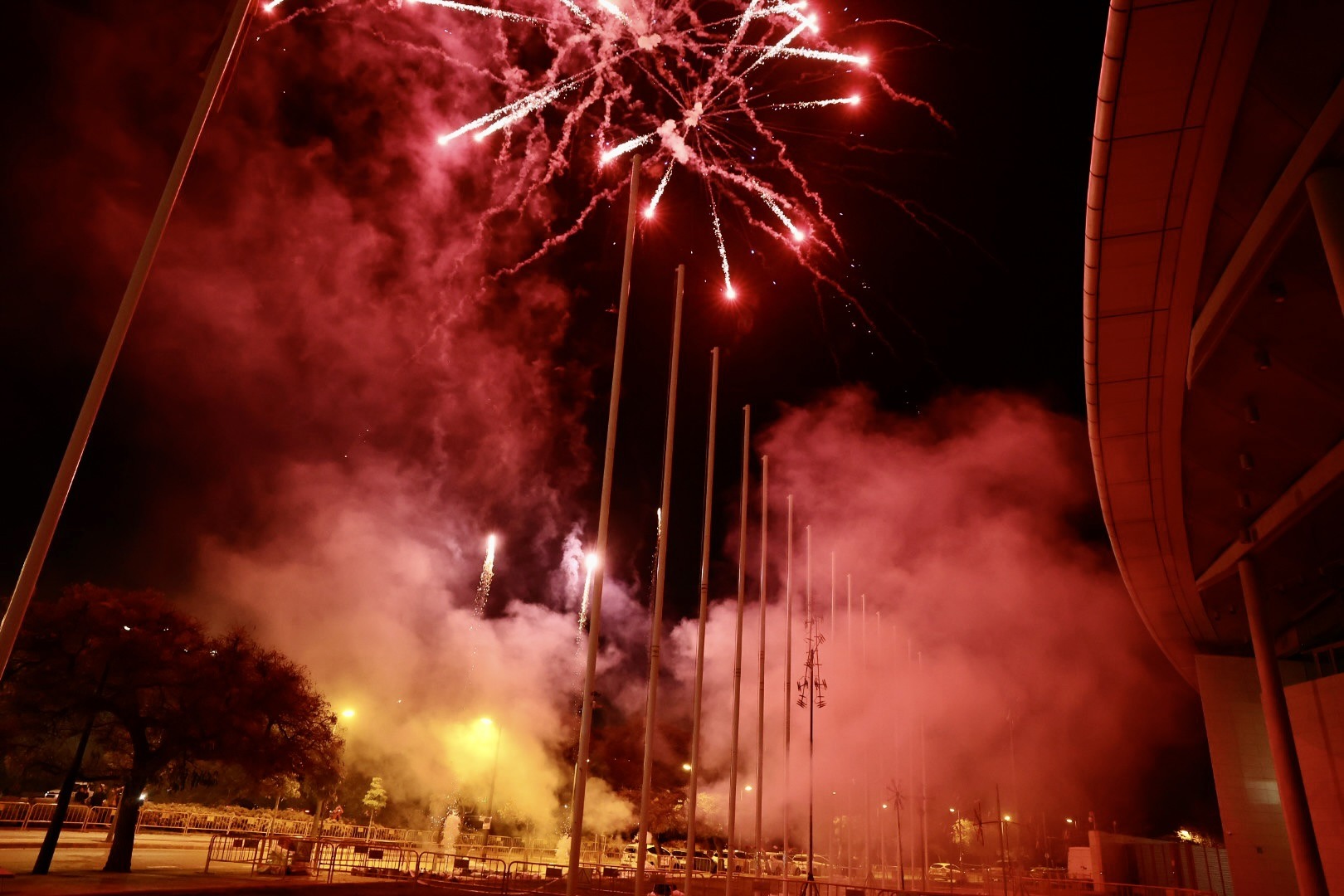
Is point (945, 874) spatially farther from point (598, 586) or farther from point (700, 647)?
point (598, 586)

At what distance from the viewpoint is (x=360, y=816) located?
5003 cm

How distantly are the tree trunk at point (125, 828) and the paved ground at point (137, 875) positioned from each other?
33 centimetres

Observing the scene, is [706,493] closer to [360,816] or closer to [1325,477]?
[1325,477]

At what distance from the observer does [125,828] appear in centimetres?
1934

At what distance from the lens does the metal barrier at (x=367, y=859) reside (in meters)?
26.2

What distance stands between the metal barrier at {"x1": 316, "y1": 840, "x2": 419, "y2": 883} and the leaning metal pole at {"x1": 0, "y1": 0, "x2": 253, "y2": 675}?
695 inches

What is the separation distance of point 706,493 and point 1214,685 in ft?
88.7

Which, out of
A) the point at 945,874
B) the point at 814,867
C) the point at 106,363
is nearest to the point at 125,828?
the point at 106,363

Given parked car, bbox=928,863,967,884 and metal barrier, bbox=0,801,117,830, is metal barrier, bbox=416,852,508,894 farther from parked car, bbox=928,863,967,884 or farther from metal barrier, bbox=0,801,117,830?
parked car, bbox=928,863,967,884

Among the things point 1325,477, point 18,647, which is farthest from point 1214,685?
point 18,647

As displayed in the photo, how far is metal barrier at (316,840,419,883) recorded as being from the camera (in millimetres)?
26183

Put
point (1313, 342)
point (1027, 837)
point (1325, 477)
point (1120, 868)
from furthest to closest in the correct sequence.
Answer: point (1027, 837)
point (1120, 868)
point (1325, 477)
point (1313, 342)

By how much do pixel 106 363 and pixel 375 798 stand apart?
154ft

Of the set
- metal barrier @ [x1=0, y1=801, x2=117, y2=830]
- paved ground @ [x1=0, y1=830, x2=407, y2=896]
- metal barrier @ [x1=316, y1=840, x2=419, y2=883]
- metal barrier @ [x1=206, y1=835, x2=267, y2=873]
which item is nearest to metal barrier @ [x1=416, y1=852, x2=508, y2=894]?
metal barrier @ [x1=316, y1=840, x2=419, y2=883]
